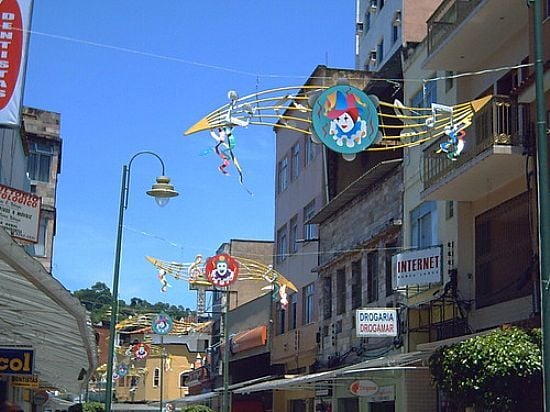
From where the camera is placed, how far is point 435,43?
79.2 ft

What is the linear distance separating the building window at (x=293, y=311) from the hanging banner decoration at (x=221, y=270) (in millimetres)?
8607

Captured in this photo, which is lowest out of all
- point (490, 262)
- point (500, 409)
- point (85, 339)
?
point (500, 409)

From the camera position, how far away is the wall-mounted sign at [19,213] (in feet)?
62.5

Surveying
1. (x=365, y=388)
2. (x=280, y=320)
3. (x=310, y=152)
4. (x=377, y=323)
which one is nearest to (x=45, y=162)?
(x=310, y=152)

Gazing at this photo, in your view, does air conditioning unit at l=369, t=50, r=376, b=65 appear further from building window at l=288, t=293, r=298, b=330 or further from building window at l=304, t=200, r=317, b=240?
building window at l=288, t=293, r=298, b=330

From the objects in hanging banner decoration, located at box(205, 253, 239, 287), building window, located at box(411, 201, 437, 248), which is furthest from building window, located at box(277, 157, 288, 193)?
building window, located at box(411, 201, 437, 248)

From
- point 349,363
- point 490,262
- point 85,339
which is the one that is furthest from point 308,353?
point 85,339

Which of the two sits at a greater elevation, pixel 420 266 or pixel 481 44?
pixel 481 44

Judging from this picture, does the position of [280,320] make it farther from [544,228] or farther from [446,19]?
[544,228]

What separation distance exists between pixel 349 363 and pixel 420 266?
308 inches

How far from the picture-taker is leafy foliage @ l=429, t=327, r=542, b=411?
47.3ft

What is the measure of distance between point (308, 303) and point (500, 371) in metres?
25.0

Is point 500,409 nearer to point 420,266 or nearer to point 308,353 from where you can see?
point 420,266

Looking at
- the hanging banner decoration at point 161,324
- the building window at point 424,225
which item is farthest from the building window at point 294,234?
the building window at point 424,225
